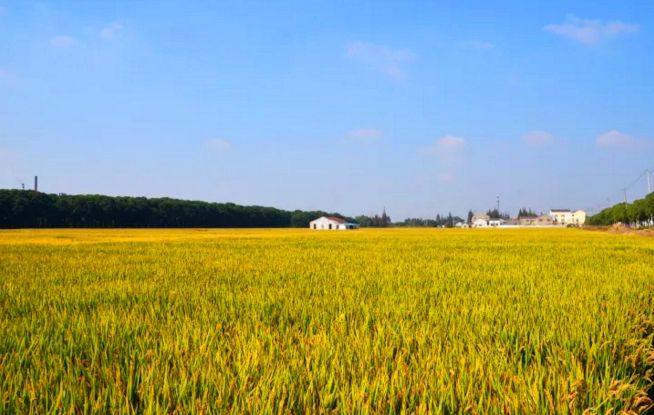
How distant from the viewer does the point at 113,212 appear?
304 feet

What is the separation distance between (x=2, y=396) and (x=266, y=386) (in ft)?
3.99

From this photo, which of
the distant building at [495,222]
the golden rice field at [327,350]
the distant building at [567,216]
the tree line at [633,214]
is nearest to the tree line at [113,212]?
the tree line at [633,214]

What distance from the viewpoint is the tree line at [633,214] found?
248 ft

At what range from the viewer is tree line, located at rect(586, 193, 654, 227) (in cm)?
7550

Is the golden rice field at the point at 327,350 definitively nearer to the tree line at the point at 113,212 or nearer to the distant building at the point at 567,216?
the tree line at the point at 113,212

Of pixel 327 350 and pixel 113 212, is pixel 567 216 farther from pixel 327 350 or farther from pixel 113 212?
pixel 327 350

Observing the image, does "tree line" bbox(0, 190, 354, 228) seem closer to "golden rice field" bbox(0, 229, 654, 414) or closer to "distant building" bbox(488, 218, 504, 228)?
"golden rice field" bbox(0, 229, 654, 414)

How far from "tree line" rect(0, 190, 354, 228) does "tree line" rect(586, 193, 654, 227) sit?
84.3m

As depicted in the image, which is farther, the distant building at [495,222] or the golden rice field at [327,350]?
the distant building at [495,222]

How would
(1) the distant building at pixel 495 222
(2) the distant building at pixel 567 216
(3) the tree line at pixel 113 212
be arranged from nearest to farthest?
1. (3) the tree line at pixel 113 212
2. (1) the distant building at pixel 495 222
3. (2) the distant building at pixel 567 216

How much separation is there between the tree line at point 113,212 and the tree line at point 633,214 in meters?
84.3

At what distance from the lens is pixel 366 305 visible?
194 inches

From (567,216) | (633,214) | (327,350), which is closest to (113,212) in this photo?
(633,214)

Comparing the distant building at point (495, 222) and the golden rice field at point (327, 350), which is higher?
the distant building at point (495, 222)
